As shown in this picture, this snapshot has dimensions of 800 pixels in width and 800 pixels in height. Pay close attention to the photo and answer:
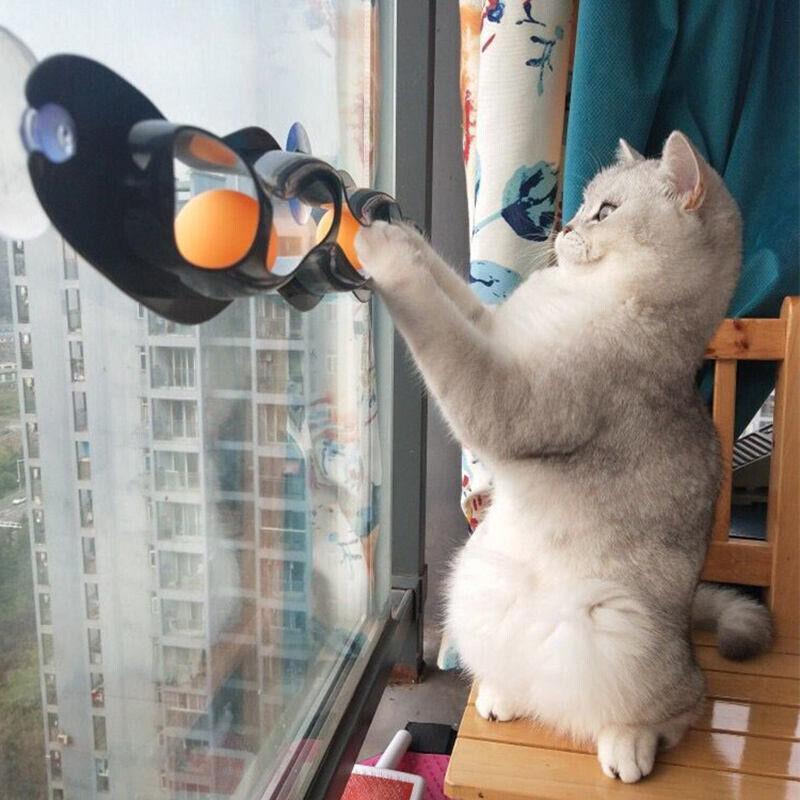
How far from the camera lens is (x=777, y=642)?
1118mm

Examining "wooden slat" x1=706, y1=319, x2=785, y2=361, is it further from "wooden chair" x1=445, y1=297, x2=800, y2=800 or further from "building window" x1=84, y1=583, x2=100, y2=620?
"building window" x1=84, y1=583, x2=100, y2=620

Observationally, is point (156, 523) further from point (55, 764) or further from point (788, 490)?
point (788, 490)

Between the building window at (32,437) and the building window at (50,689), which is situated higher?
the building window at (32,437)

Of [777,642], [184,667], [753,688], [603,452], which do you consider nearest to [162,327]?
[184,667]

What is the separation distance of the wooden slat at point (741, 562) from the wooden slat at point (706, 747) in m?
0.36

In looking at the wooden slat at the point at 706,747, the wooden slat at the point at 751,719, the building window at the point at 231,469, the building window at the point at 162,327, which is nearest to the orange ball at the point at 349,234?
the building window at the point at 162,327

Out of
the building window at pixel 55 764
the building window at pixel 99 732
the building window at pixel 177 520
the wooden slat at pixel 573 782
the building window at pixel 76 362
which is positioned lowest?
the wooden slat at pixel 573 782

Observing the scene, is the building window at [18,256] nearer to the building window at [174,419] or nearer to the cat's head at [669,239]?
the building window at [174,419]

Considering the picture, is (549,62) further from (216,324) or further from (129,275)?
(129,275)

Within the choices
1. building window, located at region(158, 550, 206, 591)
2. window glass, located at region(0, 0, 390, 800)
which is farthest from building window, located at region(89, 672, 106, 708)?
building window, located at region(158, 550, 206, 591)

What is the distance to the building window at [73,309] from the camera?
0.56 meters

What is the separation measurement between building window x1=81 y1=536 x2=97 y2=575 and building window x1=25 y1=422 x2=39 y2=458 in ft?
0.33

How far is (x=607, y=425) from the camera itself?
864 mm

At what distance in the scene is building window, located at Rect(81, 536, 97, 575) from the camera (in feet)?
1.96
